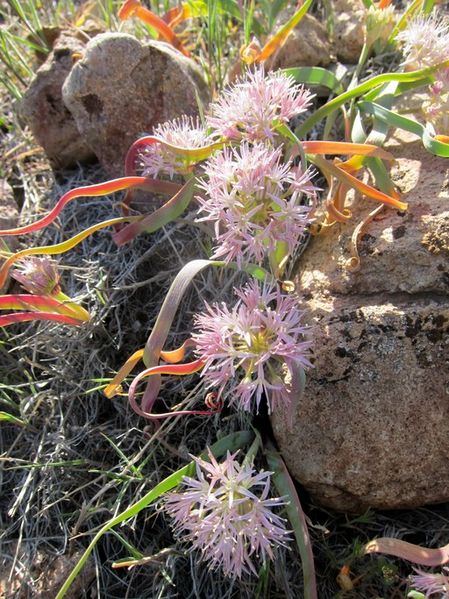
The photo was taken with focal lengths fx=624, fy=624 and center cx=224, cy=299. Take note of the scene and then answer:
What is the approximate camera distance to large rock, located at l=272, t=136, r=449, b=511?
1.29 metres

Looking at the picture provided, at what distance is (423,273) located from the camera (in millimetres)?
1363

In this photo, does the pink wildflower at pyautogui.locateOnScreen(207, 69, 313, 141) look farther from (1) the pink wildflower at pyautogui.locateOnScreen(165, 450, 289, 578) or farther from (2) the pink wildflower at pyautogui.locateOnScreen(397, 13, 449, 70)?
(1) the pink wildflower at pyautogui.locateOnScreen(165, 450, 289, 578)

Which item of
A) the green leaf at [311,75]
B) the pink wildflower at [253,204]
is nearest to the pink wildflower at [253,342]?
the pink wildflower at [253,204]

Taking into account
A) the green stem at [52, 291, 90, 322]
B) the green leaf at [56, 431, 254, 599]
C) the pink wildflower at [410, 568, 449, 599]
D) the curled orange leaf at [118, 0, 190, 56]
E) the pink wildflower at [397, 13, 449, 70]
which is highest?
the curled orange leaf at [118, 0, 190, 56]

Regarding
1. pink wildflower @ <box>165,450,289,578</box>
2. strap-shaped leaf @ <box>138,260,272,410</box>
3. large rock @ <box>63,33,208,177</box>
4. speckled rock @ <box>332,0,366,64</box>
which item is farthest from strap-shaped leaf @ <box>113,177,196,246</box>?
speckled rock @ <box>332,0,366,64</box>

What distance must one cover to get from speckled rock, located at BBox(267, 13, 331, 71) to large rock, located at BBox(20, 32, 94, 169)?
614mm

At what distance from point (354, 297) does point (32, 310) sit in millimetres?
766

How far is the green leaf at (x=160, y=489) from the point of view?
1.18m

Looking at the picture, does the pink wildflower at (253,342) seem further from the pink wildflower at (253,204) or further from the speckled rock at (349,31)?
the speckled rock at (349,31)

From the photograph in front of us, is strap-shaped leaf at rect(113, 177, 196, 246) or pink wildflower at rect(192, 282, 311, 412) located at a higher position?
strap-shaped leaf at rect(113, 177, 196, 246)

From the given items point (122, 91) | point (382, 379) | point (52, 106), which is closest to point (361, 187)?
point (382, 379)

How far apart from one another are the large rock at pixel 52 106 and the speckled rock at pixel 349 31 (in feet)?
2.62

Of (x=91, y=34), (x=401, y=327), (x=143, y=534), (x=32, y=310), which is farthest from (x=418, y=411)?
(x=91, y=34)

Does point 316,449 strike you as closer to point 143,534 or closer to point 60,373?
point 143,534
